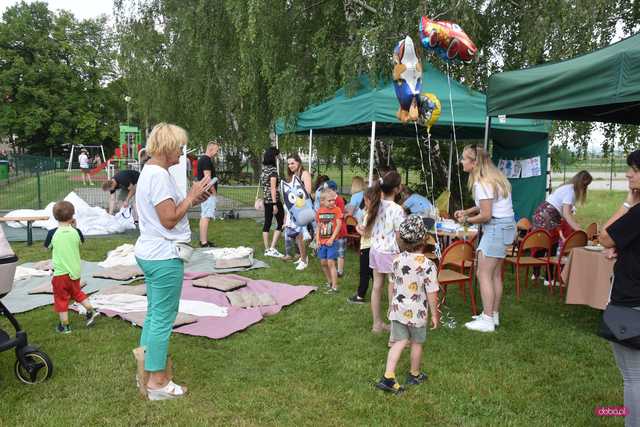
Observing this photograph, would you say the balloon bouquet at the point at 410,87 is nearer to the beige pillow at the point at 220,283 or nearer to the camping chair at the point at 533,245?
the camping chair at the point at 533,245

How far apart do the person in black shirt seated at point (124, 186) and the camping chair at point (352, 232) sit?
13.8ft

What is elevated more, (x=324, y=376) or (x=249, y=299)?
(x=249, y=299)

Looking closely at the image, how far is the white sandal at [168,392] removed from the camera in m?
3.34

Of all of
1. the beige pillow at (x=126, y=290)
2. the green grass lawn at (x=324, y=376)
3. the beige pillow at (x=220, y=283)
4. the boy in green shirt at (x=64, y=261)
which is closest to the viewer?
the green grass lawn at (x=324, y=376)

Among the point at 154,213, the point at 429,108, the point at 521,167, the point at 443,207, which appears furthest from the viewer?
the point at 521,167

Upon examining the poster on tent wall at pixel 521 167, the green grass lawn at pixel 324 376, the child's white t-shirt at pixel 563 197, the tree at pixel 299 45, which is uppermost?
the tree at pixel 299 45

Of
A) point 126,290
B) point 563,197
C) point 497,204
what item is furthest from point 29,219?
point 563,197

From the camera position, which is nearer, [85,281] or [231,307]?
[231,307]

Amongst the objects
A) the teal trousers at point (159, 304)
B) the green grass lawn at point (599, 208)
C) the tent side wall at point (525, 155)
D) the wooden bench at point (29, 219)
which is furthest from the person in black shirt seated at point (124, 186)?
the green grass lawn at point (599, 208)

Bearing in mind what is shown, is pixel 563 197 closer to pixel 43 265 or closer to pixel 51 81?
pixel 43 265

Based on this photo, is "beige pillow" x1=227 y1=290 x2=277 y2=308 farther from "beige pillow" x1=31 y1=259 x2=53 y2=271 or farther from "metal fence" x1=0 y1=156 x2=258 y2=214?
"metal fence" x1=0 y1=156 x2=258 y2=214

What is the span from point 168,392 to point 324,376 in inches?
43.9

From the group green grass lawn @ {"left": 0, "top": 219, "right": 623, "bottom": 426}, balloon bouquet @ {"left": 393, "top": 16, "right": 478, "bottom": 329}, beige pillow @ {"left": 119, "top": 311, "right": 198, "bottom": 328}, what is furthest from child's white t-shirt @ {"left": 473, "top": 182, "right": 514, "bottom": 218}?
beige pillow @ {"left": 119, "top": 311, "right": 198, "bottom": 328}

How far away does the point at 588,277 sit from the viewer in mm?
4848
